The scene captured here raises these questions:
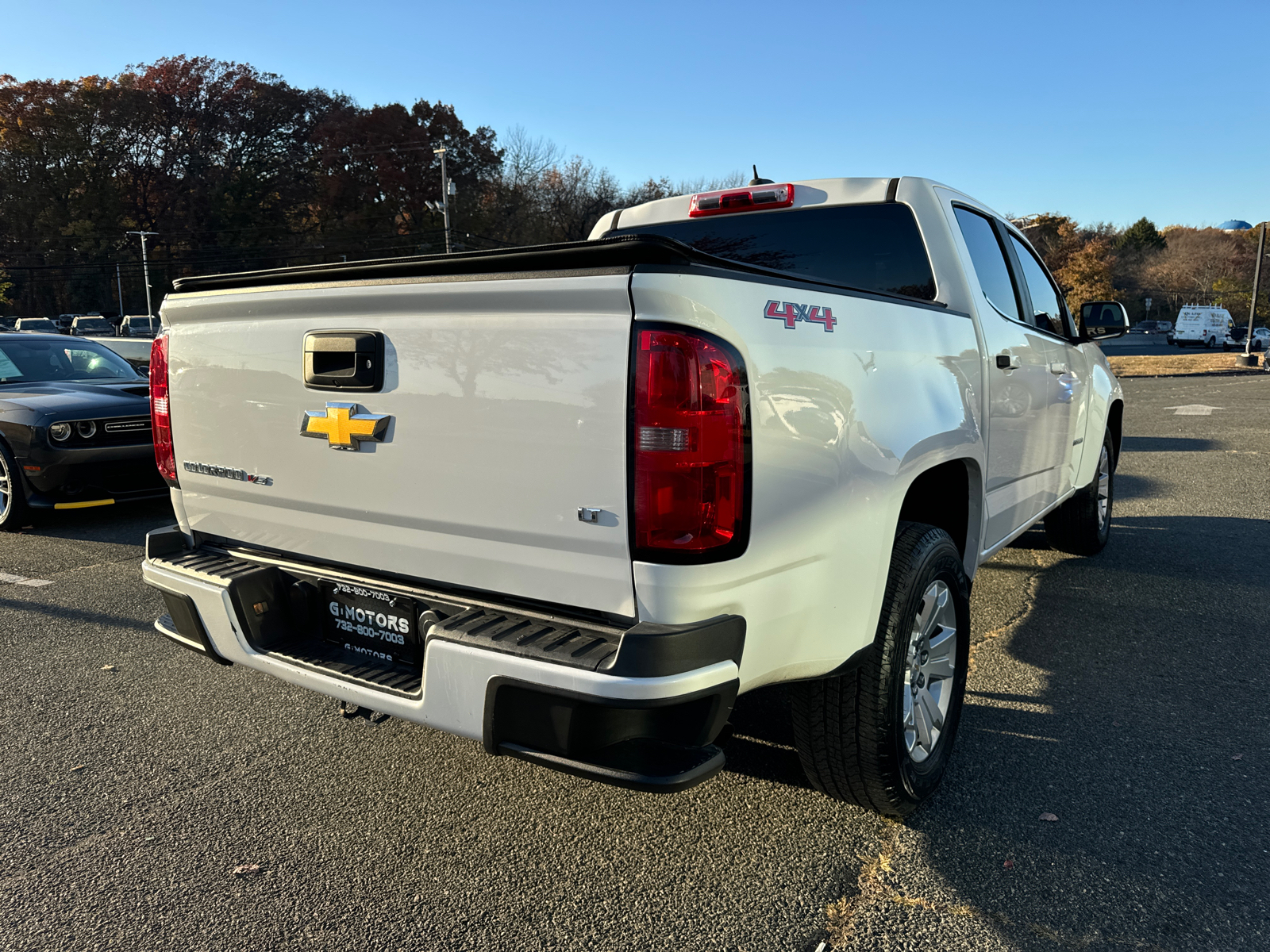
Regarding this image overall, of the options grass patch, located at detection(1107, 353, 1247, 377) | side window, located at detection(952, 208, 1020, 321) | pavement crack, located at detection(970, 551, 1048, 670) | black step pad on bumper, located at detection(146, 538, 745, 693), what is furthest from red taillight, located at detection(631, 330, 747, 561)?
grass patch, located at detection(1107, 353, 1247, 377)

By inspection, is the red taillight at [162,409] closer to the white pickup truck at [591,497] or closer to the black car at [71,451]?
the white pickup truck at [591,497]

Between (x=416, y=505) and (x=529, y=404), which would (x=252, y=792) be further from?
(x=529, y=404)

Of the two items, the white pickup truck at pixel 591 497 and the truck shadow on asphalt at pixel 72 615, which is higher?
the white pickup truck at pixel 591 497

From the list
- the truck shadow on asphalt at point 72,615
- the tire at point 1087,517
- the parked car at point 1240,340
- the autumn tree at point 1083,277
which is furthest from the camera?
the parked car at point 1240,340

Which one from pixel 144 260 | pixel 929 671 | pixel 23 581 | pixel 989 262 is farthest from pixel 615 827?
pixel 144 260

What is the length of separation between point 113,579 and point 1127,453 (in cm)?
1034

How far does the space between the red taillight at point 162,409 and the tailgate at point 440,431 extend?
106mm

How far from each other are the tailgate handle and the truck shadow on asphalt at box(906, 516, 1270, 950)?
82.0 inches

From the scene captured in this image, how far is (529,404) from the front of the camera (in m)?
2.11

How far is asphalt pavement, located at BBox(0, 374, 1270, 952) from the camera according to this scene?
7.43 feet

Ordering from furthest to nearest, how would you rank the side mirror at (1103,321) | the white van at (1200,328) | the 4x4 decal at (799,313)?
the white van at (1200,328), the side mirror at (1103,321), the 4x4 decal at (799,313)

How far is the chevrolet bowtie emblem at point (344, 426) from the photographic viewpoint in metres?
2.42

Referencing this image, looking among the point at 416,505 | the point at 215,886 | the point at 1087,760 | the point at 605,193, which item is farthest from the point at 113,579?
the point at 605,193

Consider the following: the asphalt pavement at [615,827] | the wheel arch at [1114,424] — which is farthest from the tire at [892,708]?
the wheel arch at [1114,424]
